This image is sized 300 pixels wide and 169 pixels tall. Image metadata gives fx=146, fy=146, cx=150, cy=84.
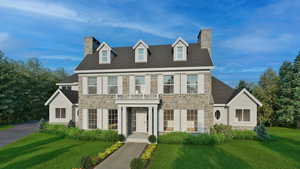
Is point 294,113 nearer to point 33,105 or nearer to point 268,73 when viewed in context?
point 268,73

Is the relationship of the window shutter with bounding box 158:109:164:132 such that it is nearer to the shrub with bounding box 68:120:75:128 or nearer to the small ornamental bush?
the small ornamental bush

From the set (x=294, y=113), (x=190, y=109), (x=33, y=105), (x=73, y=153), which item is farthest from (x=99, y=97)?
(x=294, y=113)

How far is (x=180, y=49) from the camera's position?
54.7 feet

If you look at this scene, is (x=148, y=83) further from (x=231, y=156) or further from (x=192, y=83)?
(x=231, y=156)

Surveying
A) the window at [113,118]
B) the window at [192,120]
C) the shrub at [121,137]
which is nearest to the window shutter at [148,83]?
the window at [113,118]

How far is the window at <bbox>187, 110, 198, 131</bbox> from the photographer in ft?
51.3

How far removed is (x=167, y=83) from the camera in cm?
1620

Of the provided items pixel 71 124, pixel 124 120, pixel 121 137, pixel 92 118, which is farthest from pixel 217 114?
pixel 71 124

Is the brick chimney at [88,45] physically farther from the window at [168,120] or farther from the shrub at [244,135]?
the shrub at [244,135]

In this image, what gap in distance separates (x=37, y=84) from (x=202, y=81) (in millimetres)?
37650

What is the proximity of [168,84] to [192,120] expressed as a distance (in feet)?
15.4

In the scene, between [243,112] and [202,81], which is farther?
[243,112]

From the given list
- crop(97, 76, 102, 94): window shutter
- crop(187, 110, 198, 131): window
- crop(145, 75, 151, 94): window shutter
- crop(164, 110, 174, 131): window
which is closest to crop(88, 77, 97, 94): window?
crop(97, 76, 102, 94): window shutter

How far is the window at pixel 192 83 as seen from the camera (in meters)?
15.7
